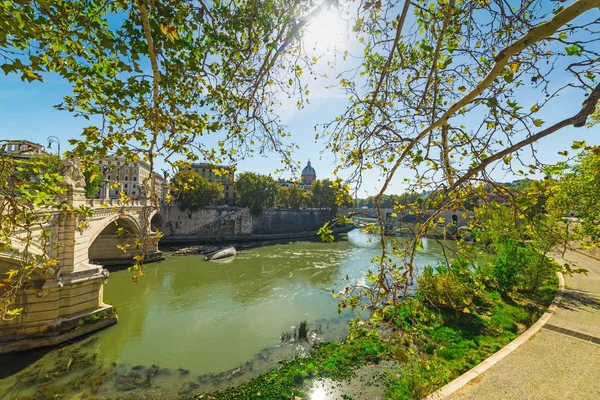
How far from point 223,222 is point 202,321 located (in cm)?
2648

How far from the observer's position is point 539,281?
432 inches

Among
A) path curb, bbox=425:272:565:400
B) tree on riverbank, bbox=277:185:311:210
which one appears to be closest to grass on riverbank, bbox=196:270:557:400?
path curb, bbox=425:272:565:400

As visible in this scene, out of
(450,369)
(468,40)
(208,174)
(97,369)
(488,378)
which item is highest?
(208,174)

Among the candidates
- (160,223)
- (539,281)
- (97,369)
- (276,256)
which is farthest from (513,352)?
(160,223)

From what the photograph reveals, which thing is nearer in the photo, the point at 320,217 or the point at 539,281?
the point at 539,281

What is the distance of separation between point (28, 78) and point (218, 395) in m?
7.74

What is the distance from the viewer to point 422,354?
575 centimetres

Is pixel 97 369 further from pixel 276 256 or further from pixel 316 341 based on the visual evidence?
pixel 276 256

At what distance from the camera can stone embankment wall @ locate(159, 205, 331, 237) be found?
35.6 metres

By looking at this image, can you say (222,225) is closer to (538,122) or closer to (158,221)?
(158,221)

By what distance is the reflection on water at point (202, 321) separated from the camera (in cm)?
838

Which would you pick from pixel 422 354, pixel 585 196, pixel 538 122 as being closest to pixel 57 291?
pixel 422 354

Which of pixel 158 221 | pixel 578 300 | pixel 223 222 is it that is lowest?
pixel 578 300

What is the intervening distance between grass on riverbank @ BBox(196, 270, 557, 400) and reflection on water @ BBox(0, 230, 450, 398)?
1010 mm
